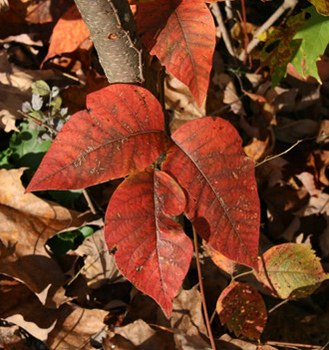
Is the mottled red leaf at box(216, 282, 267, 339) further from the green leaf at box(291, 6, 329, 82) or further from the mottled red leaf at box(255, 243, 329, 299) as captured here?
the green leaf at box(291, 6, 329, 82)

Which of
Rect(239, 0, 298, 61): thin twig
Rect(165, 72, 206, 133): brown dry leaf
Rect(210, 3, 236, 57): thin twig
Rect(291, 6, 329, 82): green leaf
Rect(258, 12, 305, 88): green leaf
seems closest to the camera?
Rect(291, 6, 329, 82): green leaf

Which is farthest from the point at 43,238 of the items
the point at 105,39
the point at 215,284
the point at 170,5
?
the point at 170,5

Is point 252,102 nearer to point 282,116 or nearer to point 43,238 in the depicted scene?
point 282,116

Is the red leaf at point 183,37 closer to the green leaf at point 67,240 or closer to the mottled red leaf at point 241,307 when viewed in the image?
the mottled red leaf at point 241,307

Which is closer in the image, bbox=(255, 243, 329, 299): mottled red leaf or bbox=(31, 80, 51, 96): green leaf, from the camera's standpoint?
bbox=(255, 243, 329, 299): mottled red leaf

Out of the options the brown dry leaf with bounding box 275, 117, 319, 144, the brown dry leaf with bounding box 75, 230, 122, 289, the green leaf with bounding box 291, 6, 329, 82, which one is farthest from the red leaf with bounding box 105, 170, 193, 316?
the brown dry leaf with bounding box 275, 117, 319, 144

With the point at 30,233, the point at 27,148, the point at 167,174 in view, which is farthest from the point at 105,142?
the point at 27,148
